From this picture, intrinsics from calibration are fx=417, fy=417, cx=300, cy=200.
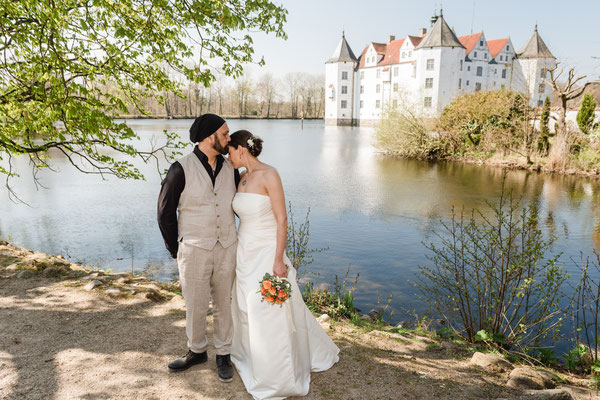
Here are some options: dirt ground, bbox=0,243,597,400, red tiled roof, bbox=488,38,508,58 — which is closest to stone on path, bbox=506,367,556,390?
dirt ground, bbox=0,243,597,400

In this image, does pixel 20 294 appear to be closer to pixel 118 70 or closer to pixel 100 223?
pixel 118 70

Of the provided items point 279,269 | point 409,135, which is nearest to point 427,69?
point 409,135

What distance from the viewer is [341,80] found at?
7950cm

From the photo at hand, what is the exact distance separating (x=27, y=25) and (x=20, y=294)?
3.91 metres

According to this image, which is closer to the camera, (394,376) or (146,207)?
(394,376)

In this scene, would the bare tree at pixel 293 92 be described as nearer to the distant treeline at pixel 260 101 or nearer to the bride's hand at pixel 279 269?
the distant treeline at pixel 260 101

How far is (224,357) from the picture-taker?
405 cm

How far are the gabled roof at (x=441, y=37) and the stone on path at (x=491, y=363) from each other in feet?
204

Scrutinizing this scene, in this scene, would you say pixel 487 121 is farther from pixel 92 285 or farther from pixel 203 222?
pixel 203 222

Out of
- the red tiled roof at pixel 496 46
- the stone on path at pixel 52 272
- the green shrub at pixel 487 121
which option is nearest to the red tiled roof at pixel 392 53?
the red tiled roof at pixel 496 46

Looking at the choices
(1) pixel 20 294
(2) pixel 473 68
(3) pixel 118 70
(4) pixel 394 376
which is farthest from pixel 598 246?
(2) pixel 473 68

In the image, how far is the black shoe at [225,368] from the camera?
3.93 m

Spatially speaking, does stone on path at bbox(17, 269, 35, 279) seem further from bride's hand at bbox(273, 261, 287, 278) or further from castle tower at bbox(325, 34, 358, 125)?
castle tower at bbox(325, 34, 358, 125)

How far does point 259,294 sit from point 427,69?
63.8 m
